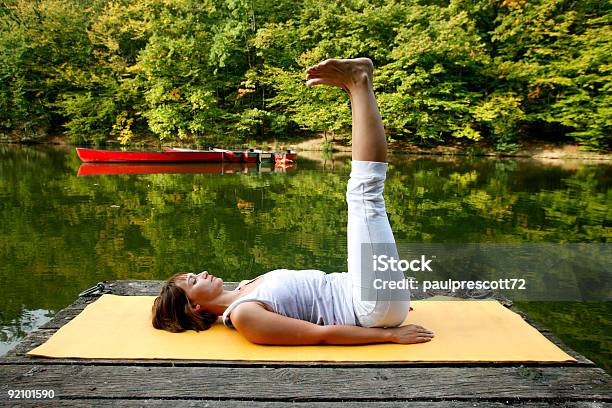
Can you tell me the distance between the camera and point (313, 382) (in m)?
1.53

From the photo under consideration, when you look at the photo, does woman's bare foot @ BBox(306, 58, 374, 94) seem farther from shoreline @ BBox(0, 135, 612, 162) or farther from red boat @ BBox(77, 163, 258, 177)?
shoreline @ BBox(0, 135, 612, 162)

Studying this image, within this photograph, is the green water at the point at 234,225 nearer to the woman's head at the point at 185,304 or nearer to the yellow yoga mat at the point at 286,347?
the yellow yoga mat at the point at 286,347

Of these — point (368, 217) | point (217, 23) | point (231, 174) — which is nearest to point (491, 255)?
point (368, 217)

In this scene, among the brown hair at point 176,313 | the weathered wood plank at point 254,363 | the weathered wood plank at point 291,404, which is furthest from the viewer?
the brown hair at point 176,313

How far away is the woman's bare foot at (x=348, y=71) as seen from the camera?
1.88 meters

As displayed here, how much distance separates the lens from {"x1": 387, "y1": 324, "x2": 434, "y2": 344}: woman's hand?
73.6 inches

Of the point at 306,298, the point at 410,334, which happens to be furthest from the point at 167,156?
the point at 410,334

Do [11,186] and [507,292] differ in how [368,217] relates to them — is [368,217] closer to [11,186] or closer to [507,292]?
[507,292]

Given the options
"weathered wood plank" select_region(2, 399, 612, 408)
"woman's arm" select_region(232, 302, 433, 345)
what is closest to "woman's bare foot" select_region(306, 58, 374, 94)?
"woman's arm" select_region(232, 302, 433, 345)

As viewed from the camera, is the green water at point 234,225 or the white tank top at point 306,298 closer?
the white tank top at point 306,298

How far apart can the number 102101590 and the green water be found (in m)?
1.29

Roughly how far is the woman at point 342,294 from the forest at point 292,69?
1658 cm

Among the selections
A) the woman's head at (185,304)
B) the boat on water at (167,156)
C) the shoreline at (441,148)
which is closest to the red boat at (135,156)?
the boat on water at (167,156)

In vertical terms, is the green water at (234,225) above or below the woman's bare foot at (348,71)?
below
